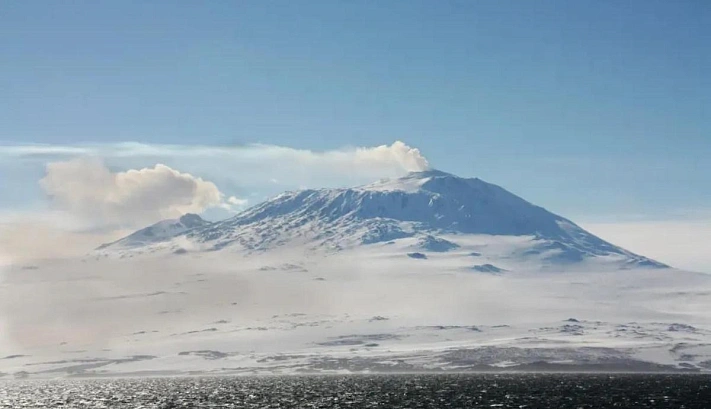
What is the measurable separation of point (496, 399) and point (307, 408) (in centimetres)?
4660

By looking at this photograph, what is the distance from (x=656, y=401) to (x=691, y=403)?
29.2ft

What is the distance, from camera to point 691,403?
18175 centimetres

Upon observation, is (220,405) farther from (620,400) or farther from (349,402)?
(620,400)

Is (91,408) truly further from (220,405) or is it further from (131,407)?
(220,405)

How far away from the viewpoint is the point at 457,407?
568 feet

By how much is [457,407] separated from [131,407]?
248 ft

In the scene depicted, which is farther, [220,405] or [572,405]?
[220,405]

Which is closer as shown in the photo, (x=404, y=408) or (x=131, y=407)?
(x=404, y=408)

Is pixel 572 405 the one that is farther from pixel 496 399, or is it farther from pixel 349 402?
pixel 349 402

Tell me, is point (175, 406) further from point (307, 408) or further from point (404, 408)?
point (404, 408)

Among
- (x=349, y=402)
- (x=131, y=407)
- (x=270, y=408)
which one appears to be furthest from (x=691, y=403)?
(x=131, y=407)

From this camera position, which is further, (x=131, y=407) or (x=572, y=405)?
(x=131, y=407)

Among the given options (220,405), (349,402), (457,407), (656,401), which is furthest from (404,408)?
(656,401)

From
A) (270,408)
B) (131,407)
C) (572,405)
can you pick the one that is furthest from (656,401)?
(131,407)
